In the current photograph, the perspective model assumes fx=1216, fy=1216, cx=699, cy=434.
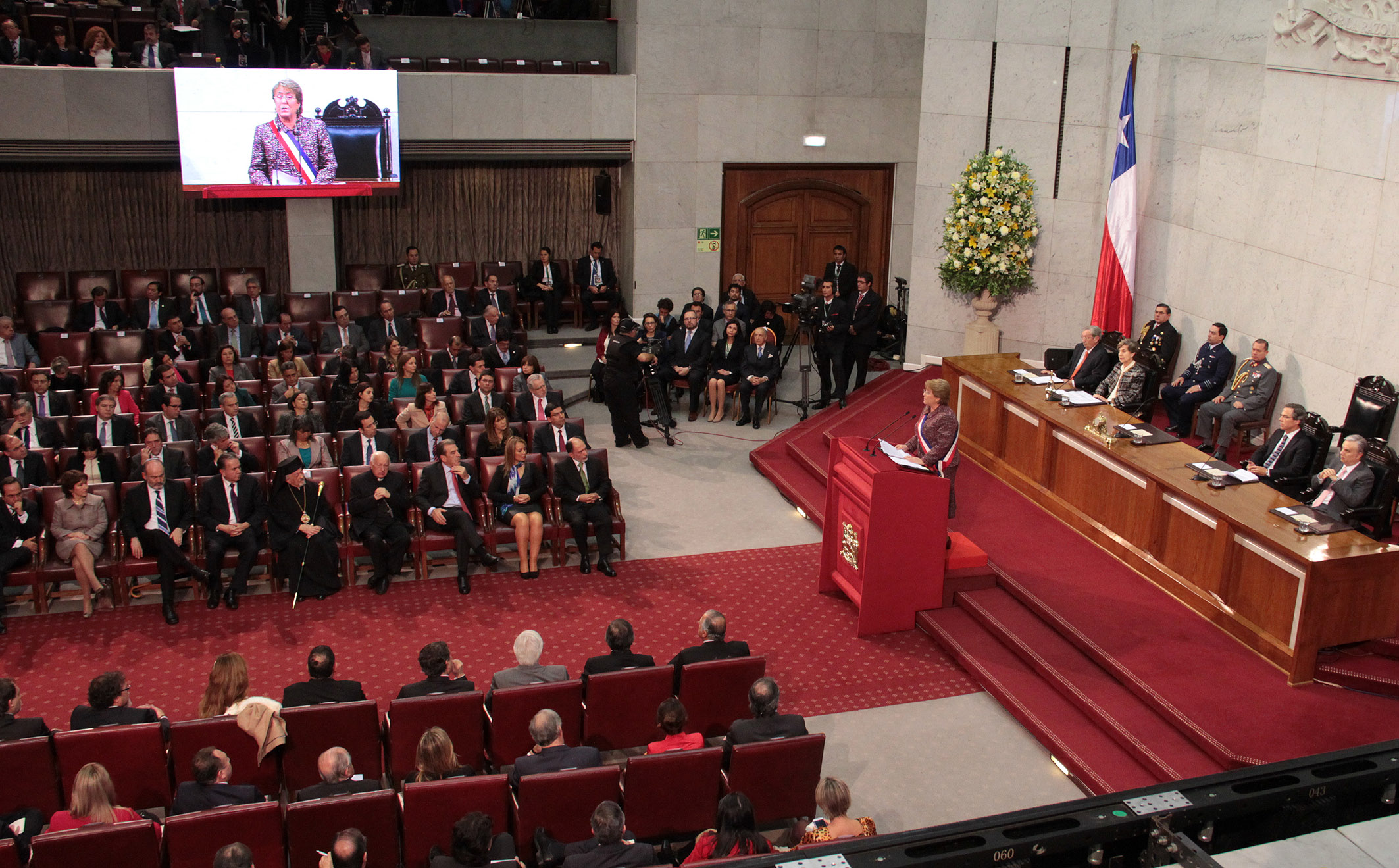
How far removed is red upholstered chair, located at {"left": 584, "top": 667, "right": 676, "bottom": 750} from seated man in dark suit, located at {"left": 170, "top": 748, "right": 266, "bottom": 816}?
70.1 inches

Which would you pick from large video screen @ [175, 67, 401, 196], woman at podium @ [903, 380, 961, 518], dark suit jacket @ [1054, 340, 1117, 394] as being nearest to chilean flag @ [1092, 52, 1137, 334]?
dark suit jacket @ [1054, 340, 1117, 394]

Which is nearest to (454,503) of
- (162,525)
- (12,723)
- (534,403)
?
(534,403)

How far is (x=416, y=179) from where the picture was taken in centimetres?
1484

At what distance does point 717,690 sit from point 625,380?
5.32m

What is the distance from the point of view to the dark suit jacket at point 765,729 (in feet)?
19.1

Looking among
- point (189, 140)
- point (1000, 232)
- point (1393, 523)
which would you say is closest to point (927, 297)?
point (1000, 232)

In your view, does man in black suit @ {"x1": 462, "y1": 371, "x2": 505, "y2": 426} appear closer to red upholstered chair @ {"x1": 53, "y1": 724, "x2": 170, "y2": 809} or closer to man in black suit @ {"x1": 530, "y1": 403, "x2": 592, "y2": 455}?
man in black suit @ {"x1": 530, "y1": 403, "x2": 592, "y2": 455}

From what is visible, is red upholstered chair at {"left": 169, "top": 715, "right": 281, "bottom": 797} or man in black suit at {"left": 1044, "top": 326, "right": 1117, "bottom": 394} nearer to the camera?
red upholstered chair at {"left": 169, "top": 715, "right": 281, "bottom": 797}

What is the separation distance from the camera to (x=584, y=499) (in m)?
8.99

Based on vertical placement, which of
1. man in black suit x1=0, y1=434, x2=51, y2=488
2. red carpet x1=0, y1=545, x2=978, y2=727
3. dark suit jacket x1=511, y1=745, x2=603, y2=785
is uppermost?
man in black suit x1=0, y1=434, x2=51, y2=488

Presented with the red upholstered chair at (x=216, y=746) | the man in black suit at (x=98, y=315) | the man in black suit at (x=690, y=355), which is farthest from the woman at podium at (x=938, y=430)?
the man in black suit at (x=98, y=315)

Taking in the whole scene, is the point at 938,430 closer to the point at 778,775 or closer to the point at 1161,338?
the point at 1161,338

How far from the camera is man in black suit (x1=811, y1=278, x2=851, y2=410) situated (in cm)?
1233

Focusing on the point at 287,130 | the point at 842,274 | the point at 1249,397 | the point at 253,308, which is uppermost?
the point at 287,130
